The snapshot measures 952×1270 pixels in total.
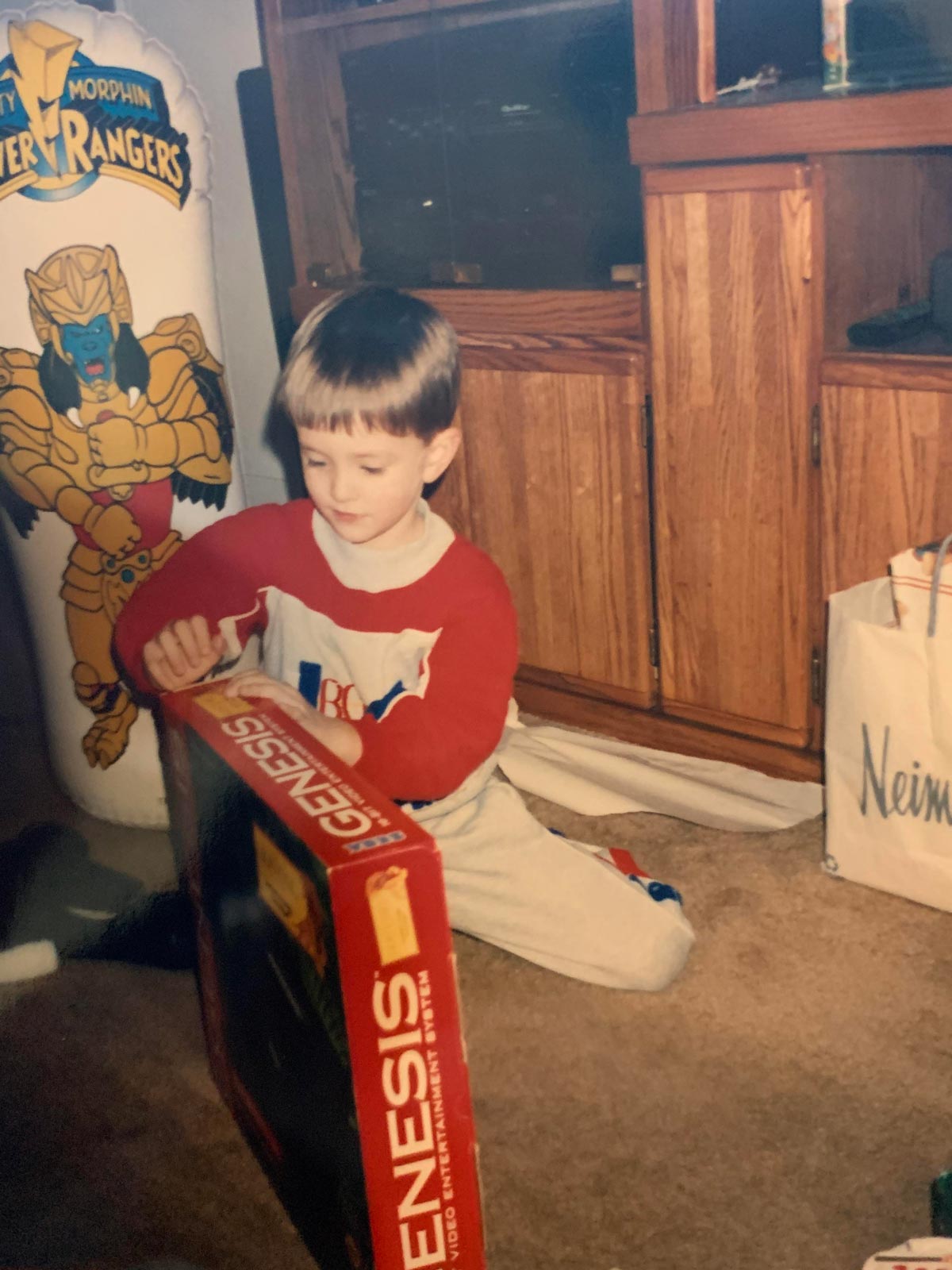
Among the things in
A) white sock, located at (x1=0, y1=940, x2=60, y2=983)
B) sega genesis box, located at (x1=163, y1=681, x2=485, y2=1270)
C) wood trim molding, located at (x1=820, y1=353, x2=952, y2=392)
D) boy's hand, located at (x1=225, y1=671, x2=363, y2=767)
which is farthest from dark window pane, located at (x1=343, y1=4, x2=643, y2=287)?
white sock, located at (x1=0, y1=940, x2=60, y2=983)

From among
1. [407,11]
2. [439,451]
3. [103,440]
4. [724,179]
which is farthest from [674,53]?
[103,440]

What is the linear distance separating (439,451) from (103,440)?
1.37 ft

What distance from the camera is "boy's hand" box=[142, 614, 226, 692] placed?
113 cm

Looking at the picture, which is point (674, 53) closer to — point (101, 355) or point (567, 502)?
point (567, 502)

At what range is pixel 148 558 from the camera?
4.74 ft

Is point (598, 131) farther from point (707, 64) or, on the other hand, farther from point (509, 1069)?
point (509, 1069)

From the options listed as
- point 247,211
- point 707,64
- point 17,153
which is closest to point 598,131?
point 707,64

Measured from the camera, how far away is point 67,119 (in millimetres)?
1293

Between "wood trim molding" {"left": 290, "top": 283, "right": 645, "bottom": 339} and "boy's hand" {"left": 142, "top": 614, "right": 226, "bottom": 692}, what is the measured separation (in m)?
0.59

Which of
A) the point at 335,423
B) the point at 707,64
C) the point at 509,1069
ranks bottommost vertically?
the point at 509,1069

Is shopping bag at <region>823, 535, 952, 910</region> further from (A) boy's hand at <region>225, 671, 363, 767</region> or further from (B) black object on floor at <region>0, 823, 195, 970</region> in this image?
(B) black object on floor at <region>0, 823, 195, 970</region>

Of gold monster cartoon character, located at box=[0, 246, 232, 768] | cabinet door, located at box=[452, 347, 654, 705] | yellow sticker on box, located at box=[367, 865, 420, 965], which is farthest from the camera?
cabinet door, located at box=[452, 347, 654, 705]

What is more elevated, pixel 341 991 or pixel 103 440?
pixel 103 440

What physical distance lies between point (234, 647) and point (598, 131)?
0.70 meters
